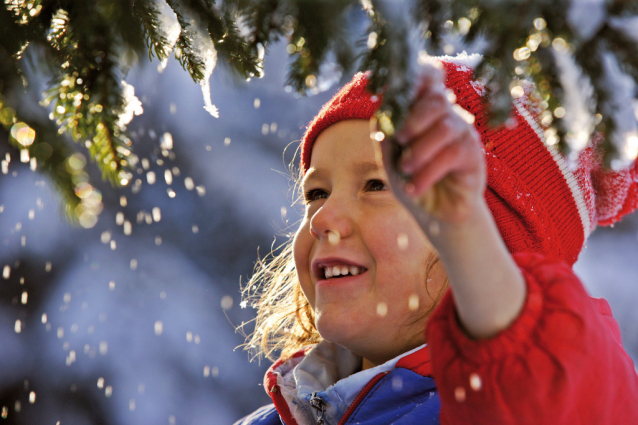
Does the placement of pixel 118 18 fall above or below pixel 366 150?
above

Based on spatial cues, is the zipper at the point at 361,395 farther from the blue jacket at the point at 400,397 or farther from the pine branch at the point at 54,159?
the pine branch at the point at 54,159

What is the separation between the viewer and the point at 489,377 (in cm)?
52

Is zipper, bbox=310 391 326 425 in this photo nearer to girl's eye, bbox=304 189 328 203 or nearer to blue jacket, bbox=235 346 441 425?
blue jacket, bbox=235 346 441 425

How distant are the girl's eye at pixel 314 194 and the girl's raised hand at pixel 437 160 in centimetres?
68

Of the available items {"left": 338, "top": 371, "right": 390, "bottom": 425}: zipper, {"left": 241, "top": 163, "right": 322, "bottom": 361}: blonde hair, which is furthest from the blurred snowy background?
{"left": 338, "top": 371, "right": 390, "bottom": 425}: zipper

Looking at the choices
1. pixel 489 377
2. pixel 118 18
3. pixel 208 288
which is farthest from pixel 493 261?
pixel 208 288

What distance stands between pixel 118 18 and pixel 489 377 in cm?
53

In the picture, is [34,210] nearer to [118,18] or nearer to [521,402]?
[118,18]

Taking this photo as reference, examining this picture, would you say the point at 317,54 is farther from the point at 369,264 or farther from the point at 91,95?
the point at 369,264

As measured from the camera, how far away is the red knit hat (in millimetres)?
1070

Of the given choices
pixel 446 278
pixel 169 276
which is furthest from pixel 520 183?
pixel 169 276

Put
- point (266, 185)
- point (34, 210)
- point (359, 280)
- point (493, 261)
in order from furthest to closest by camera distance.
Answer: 1. point (266, 185)
2. point (34, 210)
3. point (359, 280)
4. point (493, 261)

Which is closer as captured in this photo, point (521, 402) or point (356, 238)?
point (521, 402)

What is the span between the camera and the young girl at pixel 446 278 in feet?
1.61
